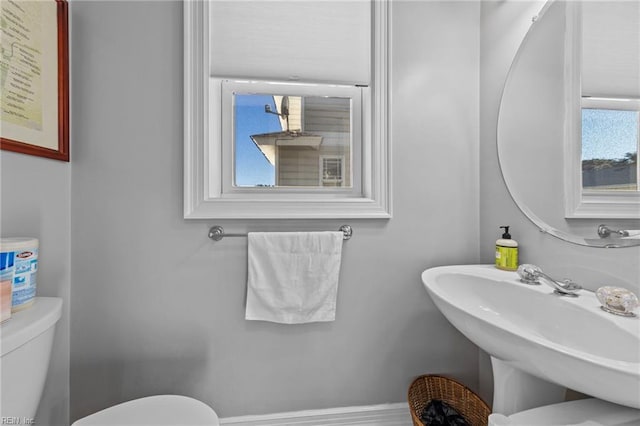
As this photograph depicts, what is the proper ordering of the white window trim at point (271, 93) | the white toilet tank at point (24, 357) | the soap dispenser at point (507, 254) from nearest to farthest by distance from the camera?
the white toilet tank at point (24, 357)
the soap dispenser at point (507, 254)
the white window trim at point (271, 93)

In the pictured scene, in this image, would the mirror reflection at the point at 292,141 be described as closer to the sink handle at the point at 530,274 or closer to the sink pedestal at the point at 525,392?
the sink handle at the point at 530,274

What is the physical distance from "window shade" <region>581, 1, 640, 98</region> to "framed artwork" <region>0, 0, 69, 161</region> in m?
1.67

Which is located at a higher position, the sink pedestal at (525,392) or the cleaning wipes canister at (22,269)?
the cleaning wipes canister at (22,269)

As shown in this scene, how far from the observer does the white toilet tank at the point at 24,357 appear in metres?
0.67

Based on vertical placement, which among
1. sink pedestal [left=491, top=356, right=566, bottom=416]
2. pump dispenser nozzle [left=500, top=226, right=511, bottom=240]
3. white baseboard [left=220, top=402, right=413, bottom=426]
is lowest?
white baseboard [left=220, top=402, right=413, bottom=426]

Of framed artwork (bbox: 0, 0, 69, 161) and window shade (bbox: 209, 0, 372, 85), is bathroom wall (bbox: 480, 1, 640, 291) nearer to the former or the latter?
window shade (bbox: 209, 0, 372, 85)

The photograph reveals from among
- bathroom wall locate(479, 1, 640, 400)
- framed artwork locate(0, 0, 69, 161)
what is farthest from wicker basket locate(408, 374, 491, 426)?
framed artwork locate(0, 0, 69, 161)

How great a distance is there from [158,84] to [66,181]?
1.61ft

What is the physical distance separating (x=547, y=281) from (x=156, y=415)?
3.99 ft

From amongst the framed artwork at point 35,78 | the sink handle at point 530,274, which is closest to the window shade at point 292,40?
the framed artwork at point 35,78

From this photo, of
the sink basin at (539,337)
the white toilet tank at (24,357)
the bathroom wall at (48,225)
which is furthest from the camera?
the bathroom wall at (48,225)

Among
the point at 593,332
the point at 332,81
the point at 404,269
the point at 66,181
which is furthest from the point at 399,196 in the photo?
the point at 66,181

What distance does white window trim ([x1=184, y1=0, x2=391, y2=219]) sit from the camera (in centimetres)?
113

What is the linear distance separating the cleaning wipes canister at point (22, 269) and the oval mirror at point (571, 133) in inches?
61.2
